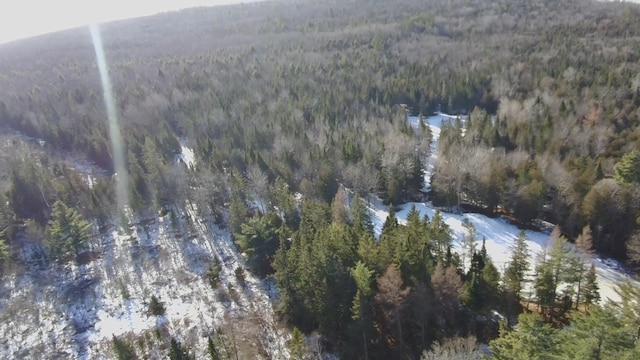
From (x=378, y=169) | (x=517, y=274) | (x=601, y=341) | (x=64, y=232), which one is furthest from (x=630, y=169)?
(x=64, y=232)

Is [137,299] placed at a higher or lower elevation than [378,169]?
lower

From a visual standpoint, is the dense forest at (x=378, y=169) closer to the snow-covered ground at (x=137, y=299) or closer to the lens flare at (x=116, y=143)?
the lens flare at (x=116, y=143)

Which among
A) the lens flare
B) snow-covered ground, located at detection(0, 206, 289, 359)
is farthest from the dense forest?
snow-covered ground, located at detection(0, 206, 289, 359)

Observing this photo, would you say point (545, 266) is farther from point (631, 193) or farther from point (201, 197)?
point (201, 197)

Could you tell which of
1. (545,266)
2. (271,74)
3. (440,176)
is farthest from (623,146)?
(271,74)

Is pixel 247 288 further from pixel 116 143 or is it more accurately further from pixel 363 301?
pixel 116 143

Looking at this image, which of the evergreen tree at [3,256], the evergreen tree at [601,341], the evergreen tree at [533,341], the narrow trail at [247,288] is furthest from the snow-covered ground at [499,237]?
the evergreen tree at [3,256]
